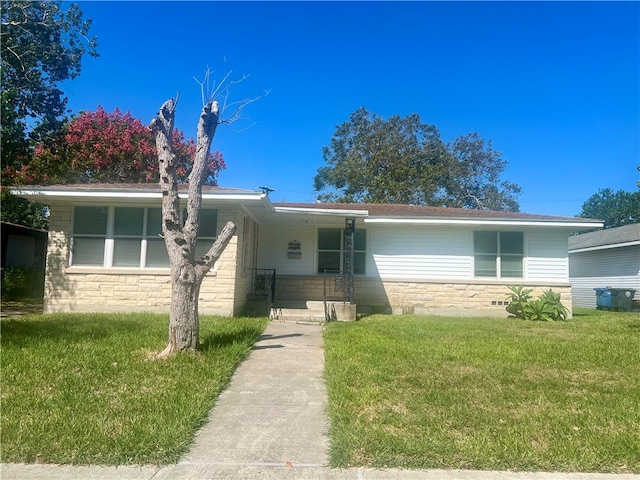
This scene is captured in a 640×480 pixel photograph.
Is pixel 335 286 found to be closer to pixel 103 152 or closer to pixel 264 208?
pixel 264 208

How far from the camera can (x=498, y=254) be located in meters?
13.2

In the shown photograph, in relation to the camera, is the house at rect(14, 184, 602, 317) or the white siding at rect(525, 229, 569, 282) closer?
the house at rect(14, 184, 602, 317)

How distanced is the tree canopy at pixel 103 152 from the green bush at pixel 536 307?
45.8 feet

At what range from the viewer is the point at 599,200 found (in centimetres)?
5009

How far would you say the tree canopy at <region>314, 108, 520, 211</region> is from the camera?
29.9 metres

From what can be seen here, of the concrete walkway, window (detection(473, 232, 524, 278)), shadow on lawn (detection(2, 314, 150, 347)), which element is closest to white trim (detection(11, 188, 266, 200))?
shadow on lawn (detection(2, 314, 150, 347))

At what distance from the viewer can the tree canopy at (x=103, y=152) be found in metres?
18.9

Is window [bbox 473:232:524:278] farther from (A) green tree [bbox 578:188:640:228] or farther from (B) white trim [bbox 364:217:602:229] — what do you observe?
(A) green tree [bbox 578:188:640:228]

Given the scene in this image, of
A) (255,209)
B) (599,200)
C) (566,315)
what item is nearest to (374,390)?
(255,209)

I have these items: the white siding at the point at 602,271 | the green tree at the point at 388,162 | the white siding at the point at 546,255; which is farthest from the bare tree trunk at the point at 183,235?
the green tree at the point at 388,162

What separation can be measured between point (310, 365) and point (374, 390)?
1626mm

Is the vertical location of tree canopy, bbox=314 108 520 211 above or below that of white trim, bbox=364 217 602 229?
above

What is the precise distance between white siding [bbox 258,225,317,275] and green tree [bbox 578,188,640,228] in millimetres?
43512

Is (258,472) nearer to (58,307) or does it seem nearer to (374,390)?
(374,390)
